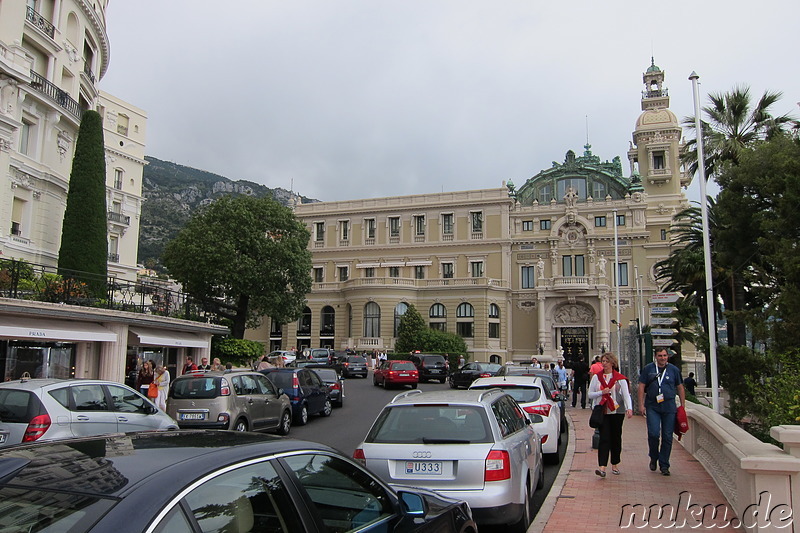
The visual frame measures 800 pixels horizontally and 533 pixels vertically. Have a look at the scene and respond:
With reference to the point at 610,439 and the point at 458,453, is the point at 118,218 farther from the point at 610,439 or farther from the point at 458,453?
the point at 458,453

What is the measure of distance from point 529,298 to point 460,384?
2887 centimetres

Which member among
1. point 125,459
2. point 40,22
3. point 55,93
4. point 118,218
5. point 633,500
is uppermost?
point 40,22

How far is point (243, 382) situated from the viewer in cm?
1446

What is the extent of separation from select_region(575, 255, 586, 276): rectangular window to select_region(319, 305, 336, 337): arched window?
23.9m

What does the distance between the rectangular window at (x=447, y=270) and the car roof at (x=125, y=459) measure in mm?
58648

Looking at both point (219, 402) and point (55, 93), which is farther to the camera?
point (55, 93)

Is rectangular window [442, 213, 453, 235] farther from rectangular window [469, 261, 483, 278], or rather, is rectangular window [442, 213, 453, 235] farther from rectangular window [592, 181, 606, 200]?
rectangular window [592, 181, 606, 200]

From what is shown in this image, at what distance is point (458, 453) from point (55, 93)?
27.0 m

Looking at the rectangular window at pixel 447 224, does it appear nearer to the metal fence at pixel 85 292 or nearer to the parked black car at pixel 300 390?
the metal fence at pixel 85 292

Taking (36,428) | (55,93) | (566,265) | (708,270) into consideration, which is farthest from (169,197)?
(36,428)

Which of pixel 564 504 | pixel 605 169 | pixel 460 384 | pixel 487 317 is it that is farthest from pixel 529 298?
pixel 564 504

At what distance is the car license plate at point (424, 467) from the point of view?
6902mm

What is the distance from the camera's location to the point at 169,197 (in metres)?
144

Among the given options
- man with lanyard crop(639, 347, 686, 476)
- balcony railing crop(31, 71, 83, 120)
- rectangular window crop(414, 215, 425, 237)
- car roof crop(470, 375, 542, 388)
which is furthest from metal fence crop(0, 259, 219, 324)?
rectangular window crop(414, 215, 425, 237)
